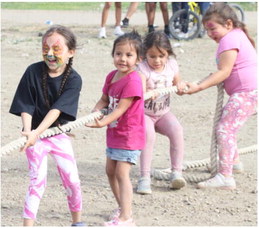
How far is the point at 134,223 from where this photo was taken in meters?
5.14

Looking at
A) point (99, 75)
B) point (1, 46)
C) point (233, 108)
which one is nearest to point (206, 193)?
point (233, 108)

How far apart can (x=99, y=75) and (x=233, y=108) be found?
165 inches

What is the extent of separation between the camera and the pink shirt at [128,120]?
195 inches

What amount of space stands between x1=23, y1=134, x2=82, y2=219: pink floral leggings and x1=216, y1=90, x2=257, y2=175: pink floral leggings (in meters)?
1.57

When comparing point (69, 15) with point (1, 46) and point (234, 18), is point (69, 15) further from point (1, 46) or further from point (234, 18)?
point (234, 18)

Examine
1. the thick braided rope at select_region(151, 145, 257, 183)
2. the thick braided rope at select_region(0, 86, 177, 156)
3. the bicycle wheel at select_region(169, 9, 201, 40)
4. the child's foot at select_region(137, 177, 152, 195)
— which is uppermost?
the bicycle wheel at select_region(169, 9, 201, 40)

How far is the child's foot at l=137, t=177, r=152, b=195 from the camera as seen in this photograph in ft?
19.1

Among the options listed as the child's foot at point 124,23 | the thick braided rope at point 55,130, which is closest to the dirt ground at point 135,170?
the thick braided rope at point 55,130

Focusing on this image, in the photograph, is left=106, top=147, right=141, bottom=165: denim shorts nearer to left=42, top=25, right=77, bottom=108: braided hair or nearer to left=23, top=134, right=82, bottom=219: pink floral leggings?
left=23, top=134, right=82, bottom=219: pink floral leggings

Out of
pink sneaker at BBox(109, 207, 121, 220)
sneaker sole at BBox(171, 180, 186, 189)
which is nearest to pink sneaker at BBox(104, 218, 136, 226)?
pink sneaker at BBox(109, 207, 121, 220)

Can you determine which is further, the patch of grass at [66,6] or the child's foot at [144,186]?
the patch of grass at [66,6]

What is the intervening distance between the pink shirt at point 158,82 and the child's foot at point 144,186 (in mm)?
486

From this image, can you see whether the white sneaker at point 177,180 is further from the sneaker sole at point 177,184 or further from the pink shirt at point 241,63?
the pink shirt at point 241,63

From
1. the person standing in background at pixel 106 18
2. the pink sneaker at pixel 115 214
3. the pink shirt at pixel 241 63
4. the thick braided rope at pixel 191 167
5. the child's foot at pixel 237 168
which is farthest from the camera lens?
the person standing in background at pixel 106 18
